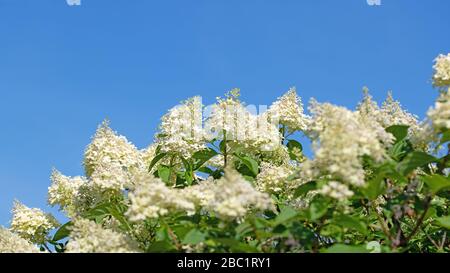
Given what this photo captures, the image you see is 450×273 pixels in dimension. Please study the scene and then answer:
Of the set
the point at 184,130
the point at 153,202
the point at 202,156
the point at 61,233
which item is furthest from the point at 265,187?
the point at 153,202

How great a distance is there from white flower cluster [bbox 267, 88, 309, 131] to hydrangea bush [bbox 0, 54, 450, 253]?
13mm

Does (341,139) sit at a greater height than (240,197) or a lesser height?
greater

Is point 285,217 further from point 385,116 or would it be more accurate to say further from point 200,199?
point 385,116

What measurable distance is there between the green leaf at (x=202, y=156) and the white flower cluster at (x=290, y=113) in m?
1.07

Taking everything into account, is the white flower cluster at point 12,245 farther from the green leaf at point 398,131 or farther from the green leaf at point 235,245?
the green leaf at point 398,131

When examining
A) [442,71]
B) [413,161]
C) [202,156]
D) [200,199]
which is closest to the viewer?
[413,161]

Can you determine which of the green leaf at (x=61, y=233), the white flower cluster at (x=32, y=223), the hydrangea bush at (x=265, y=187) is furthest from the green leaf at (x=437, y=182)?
the white flower cluster at (x=32, y=223)

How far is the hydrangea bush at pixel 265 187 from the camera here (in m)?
3.01

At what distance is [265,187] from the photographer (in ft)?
17.0

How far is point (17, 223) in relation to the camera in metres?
5.96

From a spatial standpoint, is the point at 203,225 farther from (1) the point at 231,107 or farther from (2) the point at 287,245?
(1) the point at 231,107

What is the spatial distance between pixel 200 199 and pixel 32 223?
9.88 ft
